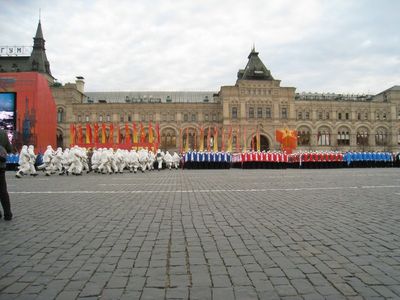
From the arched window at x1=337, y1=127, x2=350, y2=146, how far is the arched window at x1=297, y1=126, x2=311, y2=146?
18.6 feet

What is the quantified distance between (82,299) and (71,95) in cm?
6079

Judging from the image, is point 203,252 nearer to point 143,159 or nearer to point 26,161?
point 26,161

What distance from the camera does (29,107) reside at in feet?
90.3

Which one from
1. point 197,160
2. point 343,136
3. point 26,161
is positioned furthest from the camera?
point 343,136

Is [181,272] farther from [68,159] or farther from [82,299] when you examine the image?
[68,159]

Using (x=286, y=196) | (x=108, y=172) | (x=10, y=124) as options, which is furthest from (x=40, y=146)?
(x=286, y=196)

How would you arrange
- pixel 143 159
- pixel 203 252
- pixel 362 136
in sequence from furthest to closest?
pixel 362 136, pixel 143 159, pixel 203 252

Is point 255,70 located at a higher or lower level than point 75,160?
higher

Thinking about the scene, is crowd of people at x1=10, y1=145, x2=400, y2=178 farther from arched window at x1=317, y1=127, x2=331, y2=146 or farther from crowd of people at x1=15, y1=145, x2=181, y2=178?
arched window at x1=317, y1=127, x2=331, y2=146

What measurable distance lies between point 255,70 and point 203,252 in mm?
59526

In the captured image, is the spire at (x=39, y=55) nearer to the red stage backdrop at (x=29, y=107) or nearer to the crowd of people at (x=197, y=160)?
the red stage backdrop at (x=29, y=107)

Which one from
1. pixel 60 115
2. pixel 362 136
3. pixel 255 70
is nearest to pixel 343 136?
pixel 362 136

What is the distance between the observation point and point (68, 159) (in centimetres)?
1845

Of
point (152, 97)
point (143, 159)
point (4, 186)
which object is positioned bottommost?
point (4, 186)
